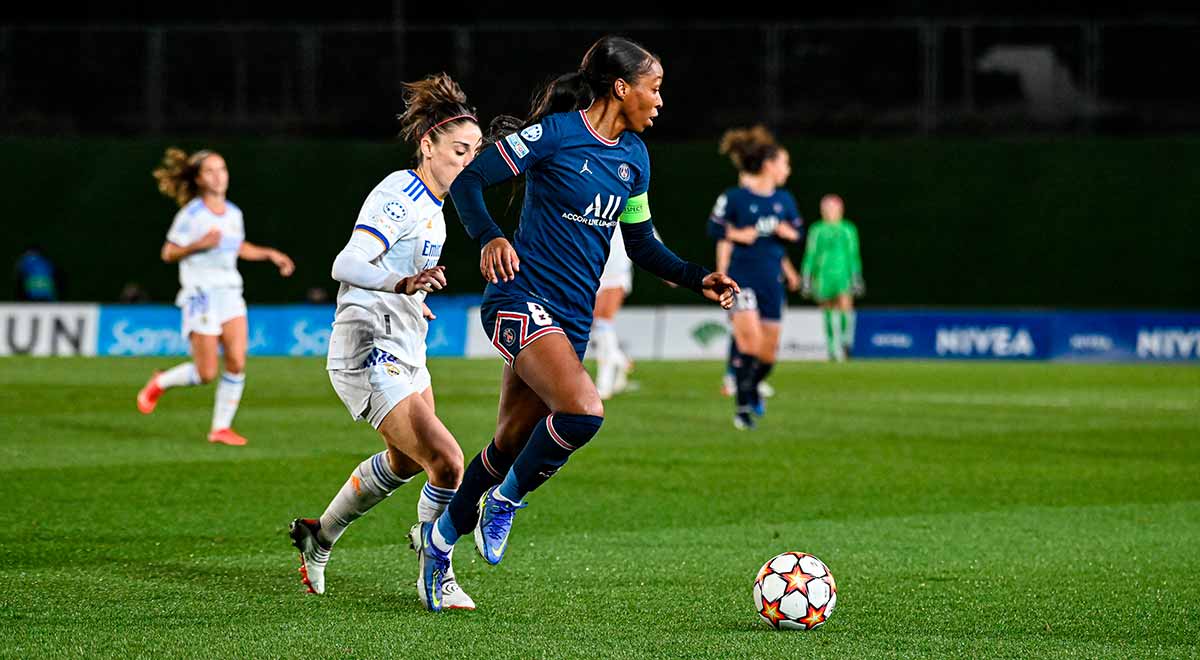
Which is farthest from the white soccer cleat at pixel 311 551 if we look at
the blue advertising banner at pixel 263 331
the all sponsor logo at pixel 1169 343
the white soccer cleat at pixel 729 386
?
the all sponsor logo at pixel 1169 343

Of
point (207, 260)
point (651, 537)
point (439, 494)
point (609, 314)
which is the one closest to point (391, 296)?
point (439, 494)

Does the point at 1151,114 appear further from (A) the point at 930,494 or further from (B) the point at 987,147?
(A) the point at 930,494

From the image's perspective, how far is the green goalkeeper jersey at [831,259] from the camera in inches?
942

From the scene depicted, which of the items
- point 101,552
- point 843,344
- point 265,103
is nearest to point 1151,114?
point 843,344

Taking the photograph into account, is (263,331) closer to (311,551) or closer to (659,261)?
(311,551)

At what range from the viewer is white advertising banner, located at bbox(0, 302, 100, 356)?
23.6 m

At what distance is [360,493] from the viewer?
6.33m

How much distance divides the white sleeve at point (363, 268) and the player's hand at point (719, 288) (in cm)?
119

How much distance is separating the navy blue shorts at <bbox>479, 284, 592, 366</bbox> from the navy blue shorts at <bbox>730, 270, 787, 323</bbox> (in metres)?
7.68

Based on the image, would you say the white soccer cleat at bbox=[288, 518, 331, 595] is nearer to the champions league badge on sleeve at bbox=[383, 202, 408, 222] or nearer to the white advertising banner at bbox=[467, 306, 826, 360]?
the champions league badge on sleeve at bbox=[383, 202, 408, 222]

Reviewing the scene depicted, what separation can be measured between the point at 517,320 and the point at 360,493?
1015 mm

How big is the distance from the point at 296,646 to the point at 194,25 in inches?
1017

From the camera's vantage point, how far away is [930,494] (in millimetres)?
9750

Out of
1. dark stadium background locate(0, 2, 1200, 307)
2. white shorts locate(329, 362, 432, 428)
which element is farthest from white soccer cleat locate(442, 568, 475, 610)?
dark stadium background locate(0, 2, 1200, 307)
